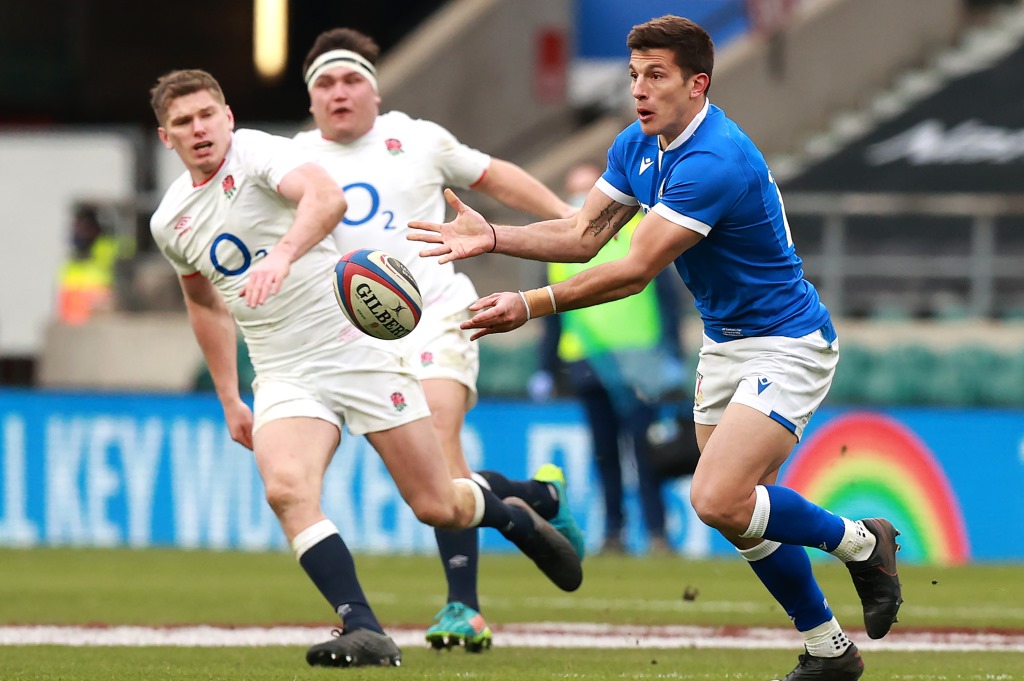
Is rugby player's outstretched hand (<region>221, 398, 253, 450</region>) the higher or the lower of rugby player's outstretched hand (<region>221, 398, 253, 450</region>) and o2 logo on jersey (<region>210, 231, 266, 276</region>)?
the lower

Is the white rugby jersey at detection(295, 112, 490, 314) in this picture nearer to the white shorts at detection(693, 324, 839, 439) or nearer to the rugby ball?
the rugby ball

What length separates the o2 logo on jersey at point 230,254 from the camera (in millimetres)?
7105

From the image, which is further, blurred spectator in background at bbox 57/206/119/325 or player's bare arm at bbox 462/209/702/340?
blurred spectator in background at bbox 57/206/119/325

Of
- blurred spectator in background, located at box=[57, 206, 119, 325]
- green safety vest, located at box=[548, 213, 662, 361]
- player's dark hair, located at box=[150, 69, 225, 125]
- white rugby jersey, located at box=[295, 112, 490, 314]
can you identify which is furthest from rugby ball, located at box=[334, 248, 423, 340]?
blurred spectator in background, located at box=[57, 206, 119, 325]

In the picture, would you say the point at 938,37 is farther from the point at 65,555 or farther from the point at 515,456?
the point at 65,555

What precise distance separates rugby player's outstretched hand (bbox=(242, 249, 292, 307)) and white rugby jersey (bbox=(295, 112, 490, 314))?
115cm

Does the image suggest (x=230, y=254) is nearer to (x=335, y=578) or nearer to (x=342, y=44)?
(x=342, y=44)

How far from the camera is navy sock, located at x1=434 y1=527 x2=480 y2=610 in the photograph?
24.8 ft

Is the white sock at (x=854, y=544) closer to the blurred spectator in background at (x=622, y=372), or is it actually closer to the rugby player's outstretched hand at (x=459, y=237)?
the rugby player's outstretched hand at (x=459, y=237)

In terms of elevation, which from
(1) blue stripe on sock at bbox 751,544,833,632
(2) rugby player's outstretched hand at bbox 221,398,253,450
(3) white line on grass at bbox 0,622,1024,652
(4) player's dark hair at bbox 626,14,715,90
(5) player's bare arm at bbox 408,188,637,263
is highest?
(4) player's dark hair at bbox 626,14,715,90

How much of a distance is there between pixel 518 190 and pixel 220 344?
148 cm

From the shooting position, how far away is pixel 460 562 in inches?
300

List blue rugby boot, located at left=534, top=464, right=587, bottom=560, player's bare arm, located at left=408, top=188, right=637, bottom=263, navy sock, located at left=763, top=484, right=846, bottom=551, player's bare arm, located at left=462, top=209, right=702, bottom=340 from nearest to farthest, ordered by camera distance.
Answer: player's bare arm, located at left=462, top=209, right=702, bottom=340 < player's bare arm, located at left=408, top=188, right=637, bottom=263 < navy sock, located at left=763, top=484, right=846, bottom=551 < blue rugby boot, located at left=534, top=464, right=587, bottom=560

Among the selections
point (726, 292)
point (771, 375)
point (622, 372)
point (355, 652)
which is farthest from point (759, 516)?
point (622, 372)
